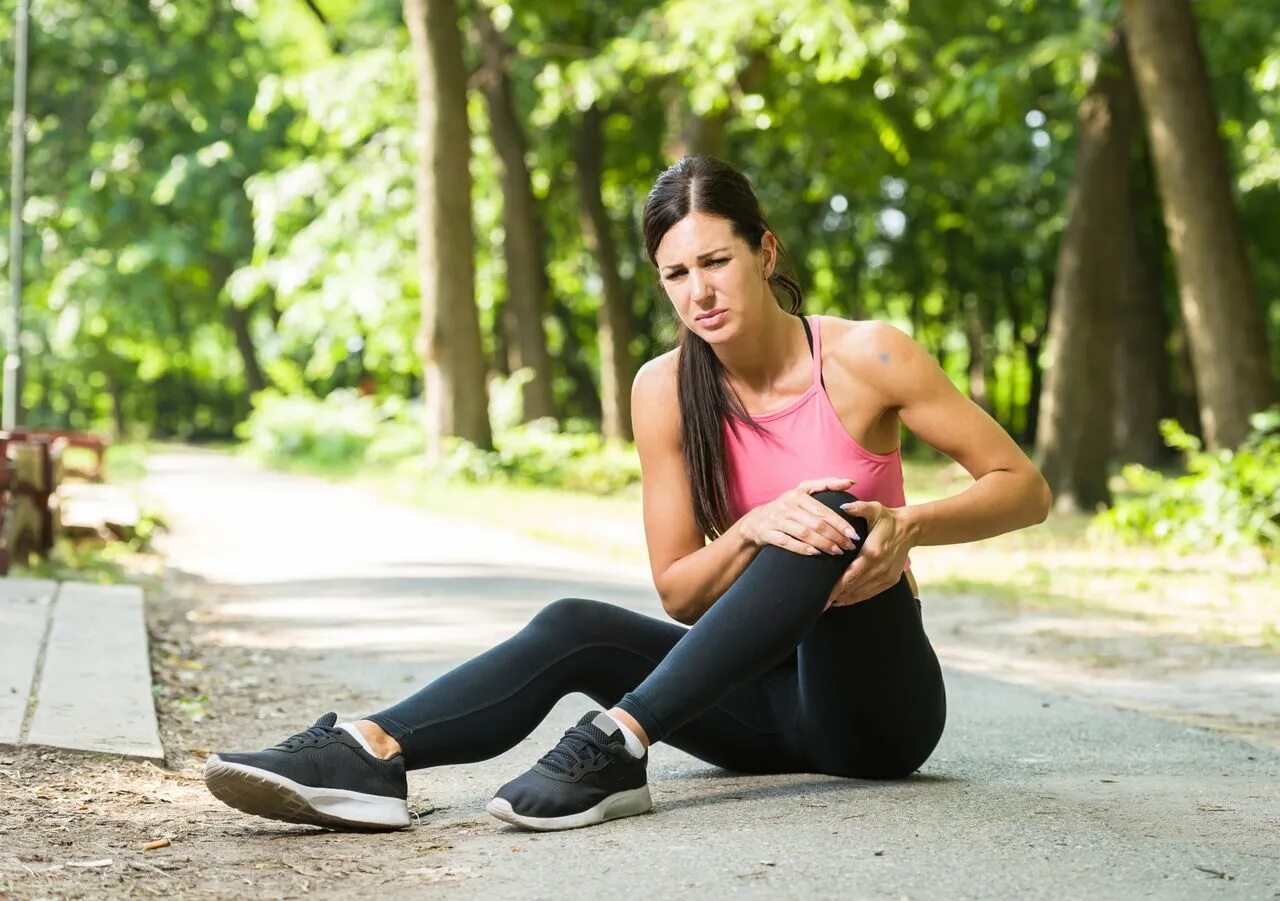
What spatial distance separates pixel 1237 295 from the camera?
12.5 meters

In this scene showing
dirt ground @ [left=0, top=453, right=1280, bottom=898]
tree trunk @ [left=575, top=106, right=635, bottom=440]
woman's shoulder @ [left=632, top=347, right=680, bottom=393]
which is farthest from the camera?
tree trunk @ [left=575, top=106, right=635, bottom=440]

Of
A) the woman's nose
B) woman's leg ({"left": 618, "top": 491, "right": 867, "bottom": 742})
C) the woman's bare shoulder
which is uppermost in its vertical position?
the woman's nose

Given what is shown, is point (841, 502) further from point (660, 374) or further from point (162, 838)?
point (162, 838)

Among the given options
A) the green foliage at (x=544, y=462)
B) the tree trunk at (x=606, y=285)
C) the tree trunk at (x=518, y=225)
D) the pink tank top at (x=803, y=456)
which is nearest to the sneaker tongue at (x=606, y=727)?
the pink tank top at (x=803, y=456)

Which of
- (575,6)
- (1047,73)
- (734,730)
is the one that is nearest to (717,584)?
(734,730)

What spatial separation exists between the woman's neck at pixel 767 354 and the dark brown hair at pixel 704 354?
49 millimetres

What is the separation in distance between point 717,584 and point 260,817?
1222mm

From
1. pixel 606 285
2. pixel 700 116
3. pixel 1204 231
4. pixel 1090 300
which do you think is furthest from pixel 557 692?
pixel 606 285

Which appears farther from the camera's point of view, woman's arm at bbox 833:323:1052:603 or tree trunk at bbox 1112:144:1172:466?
tree trunk at bbox 1112:144:1172:466

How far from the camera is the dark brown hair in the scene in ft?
12.7

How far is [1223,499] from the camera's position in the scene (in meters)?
11.5

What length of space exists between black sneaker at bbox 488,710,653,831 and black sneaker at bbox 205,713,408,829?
0.26 meters

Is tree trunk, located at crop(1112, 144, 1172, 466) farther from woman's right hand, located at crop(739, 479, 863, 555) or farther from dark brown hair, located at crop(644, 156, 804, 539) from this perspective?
woman's right hand, located at crop(739, 479, 863, 555)

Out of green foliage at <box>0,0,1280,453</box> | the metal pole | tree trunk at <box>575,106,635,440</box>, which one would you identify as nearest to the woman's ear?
green foliage at <box>0,0,1280,453</box>
